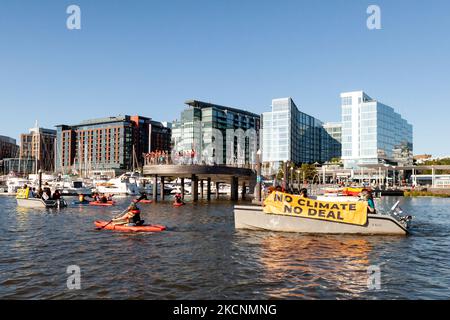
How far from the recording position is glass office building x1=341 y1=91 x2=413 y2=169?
141000 millimetres

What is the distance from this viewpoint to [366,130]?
466 feet

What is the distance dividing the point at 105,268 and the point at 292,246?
8538 mm

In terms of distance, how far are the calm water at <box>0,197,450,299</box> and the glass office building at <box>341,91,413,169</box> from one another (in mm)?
123942

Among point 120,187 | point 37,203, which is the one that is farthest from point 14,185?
point 37,203

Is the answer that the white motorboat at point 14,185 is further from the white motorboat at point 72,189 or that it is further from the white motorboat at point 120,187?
the white motorboat at point 120,187

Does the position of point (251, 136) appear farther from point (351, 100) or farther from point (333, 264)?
point (333, 264)

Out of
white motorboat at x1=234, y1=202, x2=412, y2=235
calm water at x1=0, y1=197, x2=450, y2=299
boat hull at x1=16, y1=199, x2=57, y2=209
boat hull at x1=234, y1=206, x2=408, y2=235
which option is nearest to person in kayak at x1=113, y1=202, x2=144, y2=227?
calm water at x1=0, y1=197, x2=450, y2=299

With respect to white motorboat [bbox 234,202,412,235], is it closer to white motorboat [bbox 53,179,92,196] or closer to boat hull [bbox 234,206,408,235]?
boat hull [bbox 234,206,408,235]

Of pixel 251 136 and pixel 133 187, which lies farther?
pixel 251 136

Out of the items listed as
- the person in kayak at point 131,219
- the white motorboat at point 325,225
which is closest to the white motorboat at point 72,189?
the person in kayak at point 131,219

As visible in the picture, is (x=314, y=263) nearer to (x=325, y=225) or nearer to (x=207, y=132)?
(x=325, y=225)

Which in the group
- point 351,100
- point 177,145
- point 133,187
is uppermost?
point 351,100
